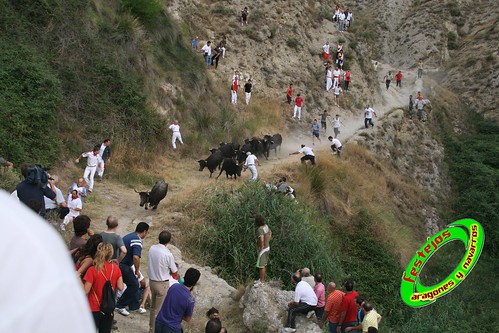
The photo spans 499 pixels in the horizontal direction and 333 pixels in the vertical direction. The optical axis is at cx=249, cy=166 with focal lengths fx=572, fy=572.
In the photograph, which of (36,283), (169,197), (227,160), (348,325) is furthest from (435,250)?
(36,283)

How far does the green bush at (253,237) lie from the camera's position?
13734 millimetres

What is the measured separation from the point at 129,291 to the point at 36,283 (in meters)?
7.99

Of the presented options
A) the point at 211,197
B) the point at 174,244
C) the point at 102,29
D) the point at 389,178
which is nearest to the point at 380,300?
the point at 211,197

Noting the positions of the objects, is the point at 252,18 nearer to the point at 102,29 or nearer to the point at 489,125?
the point at 102,29

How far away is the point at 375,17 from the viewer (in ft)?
167

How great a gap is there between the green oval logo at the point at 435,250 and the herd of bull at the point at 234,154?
6648 millimetres

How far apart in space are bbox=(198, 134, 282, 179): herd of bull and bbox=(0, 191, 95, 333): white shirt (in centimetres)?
1729

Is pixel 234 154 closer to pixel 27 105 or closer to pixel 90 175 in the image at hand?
pixel 90 175

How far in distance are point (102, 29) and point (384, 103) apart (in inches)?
828

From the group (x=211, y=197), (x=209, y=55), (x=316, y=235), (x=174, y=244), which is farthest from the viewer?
(x=209, y=55)

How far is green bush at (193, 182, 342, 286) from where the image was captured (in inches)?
541

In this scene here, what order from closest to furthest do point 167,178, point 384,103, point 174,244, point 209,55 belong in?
1. point 174,244
2. point 167,178
3. point 209,55
4. point 384,103

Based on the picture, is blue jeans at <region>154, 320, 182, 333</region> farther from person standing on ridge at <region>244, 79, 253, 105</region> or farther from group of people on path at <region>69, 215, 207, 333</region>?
person standing on ridge at <region>244, 79, 253, 105</region>

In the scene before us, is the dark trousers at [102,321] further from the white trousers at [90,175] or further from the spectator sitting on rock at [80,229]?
the white trousers at [90,175]
